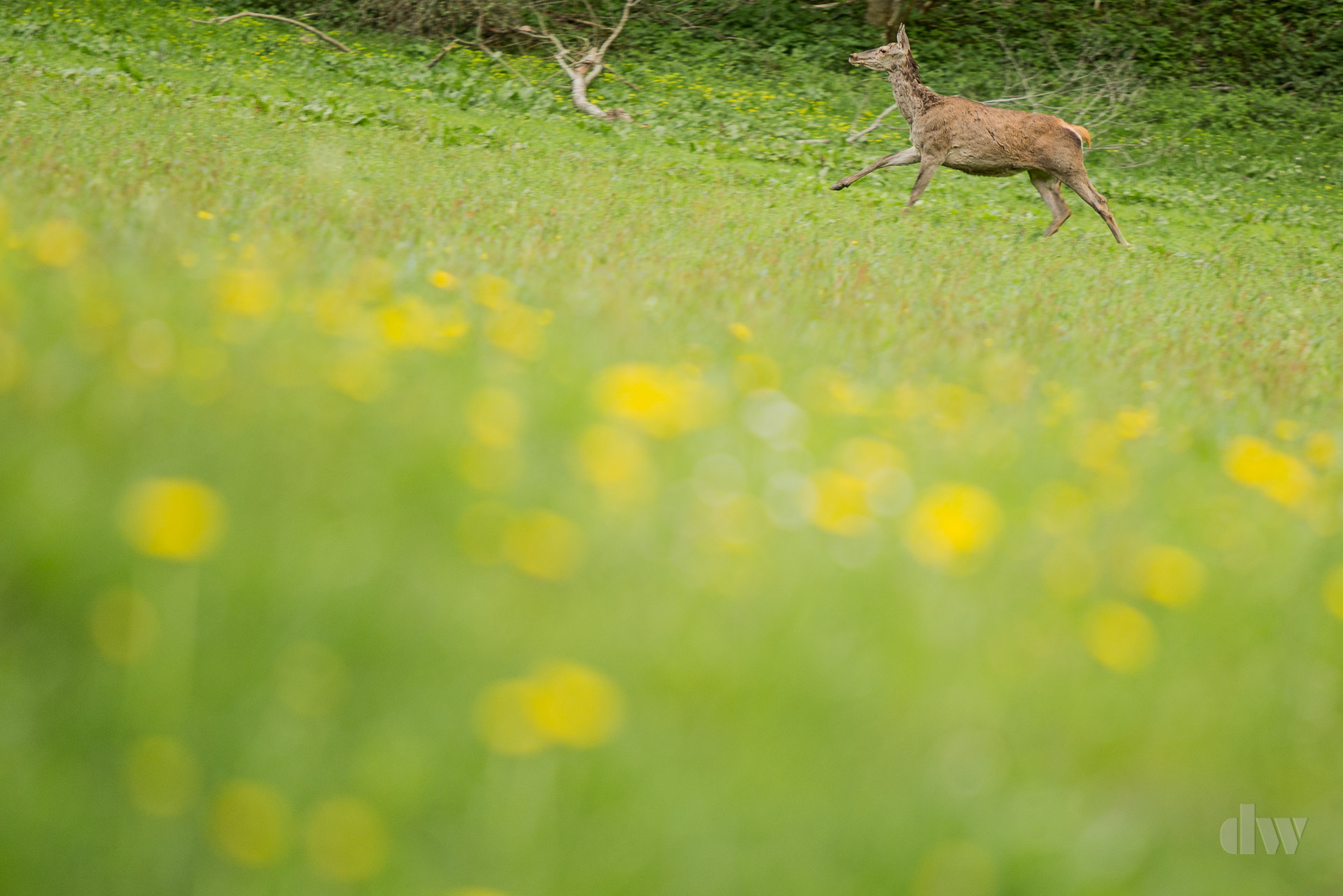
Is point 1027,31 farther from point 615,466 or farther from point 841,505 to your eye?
point 615,466

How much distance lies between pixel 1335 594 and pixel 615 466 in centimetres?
186

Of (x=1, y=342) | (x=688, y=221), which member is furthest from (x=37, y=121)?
(x=1, y=342)

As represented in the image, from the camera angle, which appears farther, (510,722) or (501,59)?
(501,59)

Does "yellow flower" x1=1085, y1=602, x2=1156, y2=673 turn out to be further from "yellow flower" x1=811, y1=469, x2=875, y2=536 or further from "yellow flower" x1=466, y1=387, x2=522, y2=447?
"yellow flower" x1=466, y1=387, x2=522, y2=447

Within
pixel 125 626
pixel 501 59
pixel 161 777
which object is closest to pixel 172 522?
pixel 125 626

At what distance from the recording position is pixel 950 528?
7.38 ft

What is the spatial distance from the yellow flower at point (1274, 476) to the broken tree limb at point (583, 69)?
14.6 metres

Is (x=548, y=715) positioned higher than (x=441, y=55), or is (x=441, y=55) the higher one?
(x=548, y=715)

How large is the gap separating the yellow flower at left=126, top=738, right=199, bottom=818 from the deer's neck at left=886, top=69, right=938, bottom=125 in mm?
12717

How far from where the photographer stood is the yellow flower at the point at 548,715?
1370 mm

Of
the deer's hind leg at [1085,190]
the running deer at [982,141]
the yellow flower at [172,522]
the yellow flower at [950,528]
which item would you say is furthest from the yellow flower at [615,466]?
the deer's hind leg at [1085,190]

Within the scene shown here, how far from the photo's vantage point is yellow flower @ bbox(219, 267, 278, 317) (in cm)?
291

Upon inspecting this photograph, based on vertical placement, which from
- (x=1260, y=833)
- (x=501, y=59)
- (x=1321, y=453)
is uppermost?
(x=1260, y=833)

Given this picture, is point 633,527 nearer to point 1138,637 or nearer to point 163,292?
point 1138,637
